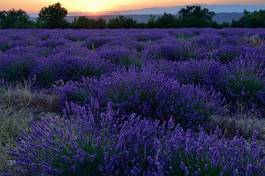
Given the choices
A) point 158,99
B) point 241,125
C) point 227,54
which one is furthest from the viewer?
point 227,54

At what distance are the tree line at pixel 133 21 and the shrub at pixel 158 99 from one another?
30.4 meters

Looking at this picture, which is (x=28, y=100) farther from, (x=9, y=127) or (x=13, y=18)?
(x=13, y=18)

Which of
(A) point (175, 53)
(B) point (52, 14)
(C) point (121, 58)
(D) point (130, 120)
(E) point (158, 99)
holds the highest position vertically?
(D) point (130, 120)

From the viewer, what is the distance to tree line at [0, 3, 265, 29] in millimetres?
35013

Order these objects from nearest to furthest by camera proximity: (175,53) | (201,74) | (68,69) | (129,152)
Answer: (129,152)
(201,74)
(68,69)
(175,53)

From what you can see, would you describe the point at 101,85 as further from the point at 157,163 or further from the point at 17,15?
the point at 17,15

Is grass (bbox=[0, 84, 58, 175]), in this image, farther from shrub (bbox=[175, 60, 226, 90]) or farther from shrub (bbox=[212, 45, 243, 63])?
shrub (bbox=[212, 45, 243, 63])

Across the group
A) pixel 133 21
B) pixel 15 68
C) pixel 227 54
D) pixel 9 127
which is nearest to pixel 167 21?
pixel 133 21

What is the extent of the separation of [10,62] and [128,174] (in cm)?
535

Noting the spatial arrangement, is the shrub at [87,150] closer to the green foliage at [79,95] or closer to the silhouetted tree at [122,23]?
the green foliage at [79,95]

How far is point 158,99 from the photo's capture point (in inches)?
173

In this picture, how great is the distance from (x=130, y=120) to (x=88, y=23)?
35.2m

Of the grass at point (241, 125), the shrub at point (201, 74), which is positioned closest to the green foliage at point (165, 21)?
the shrub at point (201, 74)

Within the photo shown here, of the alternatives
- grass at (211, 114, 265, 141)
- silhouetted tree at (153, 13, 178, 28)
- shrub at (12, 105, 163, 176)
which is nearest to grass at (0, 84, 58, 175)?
shrub at (12, 105, 163, 176)
